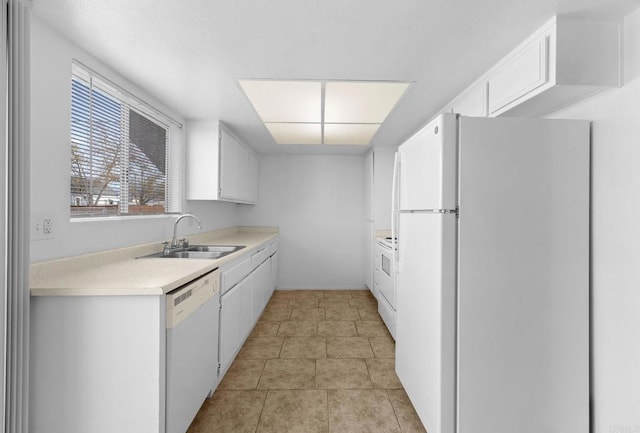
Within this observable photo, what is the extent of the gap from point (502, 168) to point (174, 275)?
178 centimetres

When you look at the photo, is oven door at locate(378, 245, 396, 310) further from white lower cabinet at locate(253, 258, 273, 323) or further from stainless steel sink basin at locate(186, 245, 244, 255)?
stainless steel sink basin at locate(186, 245, 244, 255)

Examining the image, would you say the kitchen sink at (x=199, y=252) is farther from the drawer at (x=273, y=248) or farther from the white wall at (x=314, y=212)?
the white wall at (x=314, y=212)

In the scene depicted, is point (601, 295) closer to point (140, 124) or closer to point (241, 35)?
point (241, 35)

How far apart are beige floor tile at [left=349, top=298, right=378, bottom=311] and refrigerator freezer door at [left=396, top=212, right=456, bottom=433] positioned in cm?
201

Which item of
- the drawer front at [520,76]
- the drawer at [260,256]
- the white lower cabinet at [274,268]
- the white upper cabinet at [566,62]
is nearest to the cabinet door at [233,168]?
the drawer at [260,256]

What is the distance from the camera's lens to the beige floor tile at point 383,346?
2.72 meters

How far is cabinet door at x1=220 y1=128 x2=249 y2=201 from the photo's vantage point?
327 cm

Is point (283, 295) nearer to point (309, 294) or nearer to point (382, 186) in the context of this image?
point (309, 294)

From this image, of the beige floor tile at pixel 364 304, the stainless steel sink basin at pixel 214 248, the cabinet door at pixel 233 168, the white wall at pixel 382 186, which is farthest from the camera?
the white wall at pixel 382 186

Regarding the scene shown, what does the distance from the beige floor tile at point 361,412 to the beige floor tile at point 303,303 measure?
6.42 ft

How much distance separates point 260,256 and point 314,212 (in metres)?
1.74

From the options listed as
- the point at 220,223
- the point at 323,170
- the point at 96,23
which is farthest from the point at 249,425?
the point at 323,170

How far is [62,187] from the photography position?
1.71 m

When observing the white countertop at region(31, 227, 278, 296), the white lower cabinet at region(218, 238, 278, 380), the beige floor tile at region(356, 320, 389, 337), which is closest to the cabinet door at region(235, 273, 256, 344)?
the white lower cabinet at region(218, 238, 278, 380)
